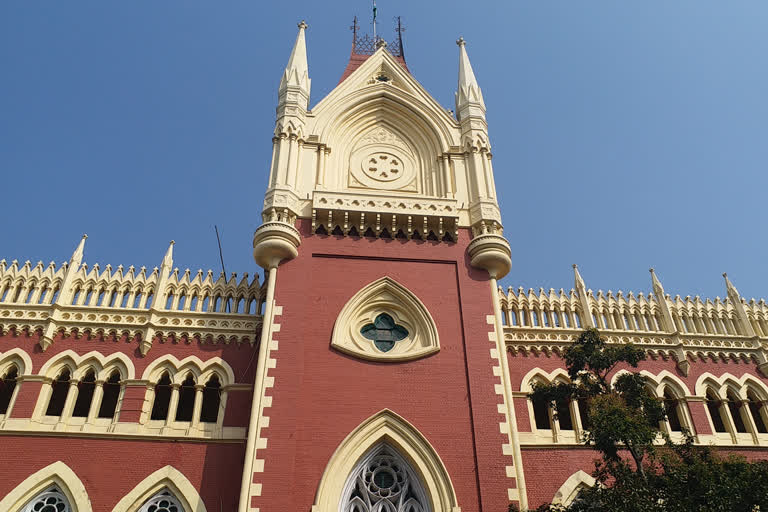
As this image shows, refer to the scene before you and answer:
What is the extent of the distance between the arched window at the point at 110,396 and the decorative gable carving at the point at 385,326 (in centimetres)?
604

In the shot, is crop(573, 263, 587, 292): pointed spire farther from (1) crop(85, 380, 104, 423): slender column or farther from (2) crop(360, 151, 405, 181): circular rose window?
(1) crop(85, 380, 104, 423): slender column

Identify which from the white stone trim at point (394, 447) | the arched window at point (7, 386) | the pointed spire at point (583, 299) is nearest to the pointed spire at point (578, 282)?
the pointed spire at point (583, 299)

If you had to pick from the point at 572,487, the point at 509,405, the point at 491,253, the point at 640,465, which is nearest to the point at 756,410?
the point at 572,487

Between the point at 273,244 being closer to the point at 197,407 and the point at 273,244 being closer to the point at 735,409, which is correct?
the point at 197,407

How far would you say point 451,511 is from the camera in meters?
14.0

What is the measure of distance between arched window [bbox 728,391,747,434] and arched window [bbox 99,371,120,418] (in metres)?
17.8

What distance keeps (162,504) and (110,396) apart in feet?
12.2

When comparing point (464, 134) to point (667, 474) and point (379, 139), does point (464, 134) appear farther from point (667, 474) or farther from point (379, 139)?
point (667, 474)

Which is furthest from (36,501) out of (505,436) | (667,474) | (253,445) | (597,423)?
(667,474)

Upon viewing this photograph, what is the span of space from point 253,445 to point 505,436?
6.04 metres

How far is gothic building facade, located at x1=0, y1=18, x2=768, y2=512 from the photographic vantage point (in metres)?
14.6

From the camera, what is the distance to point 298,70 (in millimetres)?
23062

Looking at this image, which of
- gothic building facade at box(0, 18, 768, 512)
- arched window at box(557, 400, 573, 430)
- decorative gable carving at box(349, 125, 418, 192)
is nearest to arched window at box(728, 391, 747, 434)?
gothic building facade at box(0, 18, 768, 512)

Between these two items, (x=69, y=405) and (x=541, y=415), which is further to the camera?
(x=541, y=415)
